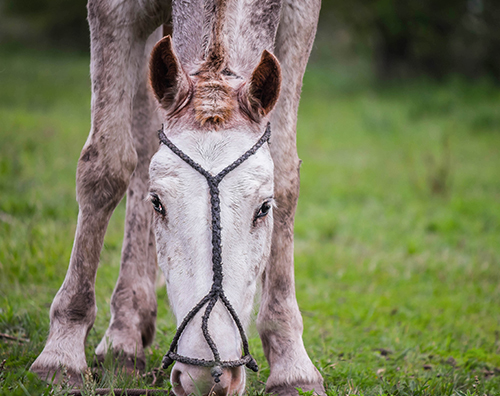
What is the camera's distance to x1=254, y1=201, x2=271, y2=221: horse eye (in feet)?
7.53

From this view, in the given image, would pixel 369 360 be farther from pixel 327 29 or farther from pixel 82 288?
pixel 327 29

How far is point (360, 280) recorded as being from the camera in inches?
206

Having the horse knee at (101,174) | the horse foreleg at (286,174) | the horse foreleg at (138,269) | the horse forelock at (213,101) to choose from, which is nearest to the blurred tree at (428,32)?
the horse foreleg at (138,269)

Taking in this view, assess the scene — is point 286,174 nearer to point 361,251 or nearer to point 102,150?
point 102,150

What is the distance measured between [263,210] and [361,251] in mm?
3881

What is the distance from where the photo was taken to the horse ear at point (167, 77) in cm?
234

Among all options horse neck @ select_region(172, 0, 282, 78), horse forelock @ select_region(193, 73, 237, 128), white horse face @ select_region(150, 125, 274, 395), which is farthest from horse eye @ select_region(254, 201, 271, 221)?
horse neck @ select_region(172, 0, 282, 78)

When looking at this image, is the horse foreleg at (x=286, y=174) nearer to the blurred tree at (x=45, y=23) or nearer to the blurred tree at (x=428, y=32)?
the blurred tree at (x=428, y=32)

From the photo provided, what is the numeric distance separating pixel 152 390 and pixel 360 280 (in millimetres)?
3234

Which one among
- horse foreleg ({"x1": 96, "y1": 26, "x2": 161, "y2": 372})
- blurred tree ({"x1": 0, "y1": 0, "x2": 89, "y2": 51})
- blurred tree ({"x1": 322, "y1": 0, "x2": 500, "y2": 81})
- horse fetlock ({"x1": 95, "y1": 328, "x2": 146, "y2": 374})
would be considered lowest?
horse fetlock ({"x1": 95, "y1": 328, "x2": 146, "y2": 374})

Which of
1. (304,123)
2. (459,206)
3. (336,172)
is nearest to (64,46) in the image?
(304,123)

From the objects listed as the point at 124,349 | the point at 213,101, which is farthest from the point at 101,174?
the point at 124,349

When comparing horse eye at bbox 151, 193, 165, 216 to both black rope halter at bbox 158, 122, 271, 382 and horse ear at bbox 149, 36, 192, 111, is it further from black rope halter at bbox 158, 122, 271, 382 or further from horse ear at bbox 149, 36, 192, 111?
horse ear at bbox 149, 36, 192, 111

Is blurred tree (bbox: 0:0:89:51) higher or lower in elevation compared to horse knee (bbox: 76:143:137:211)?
higher
